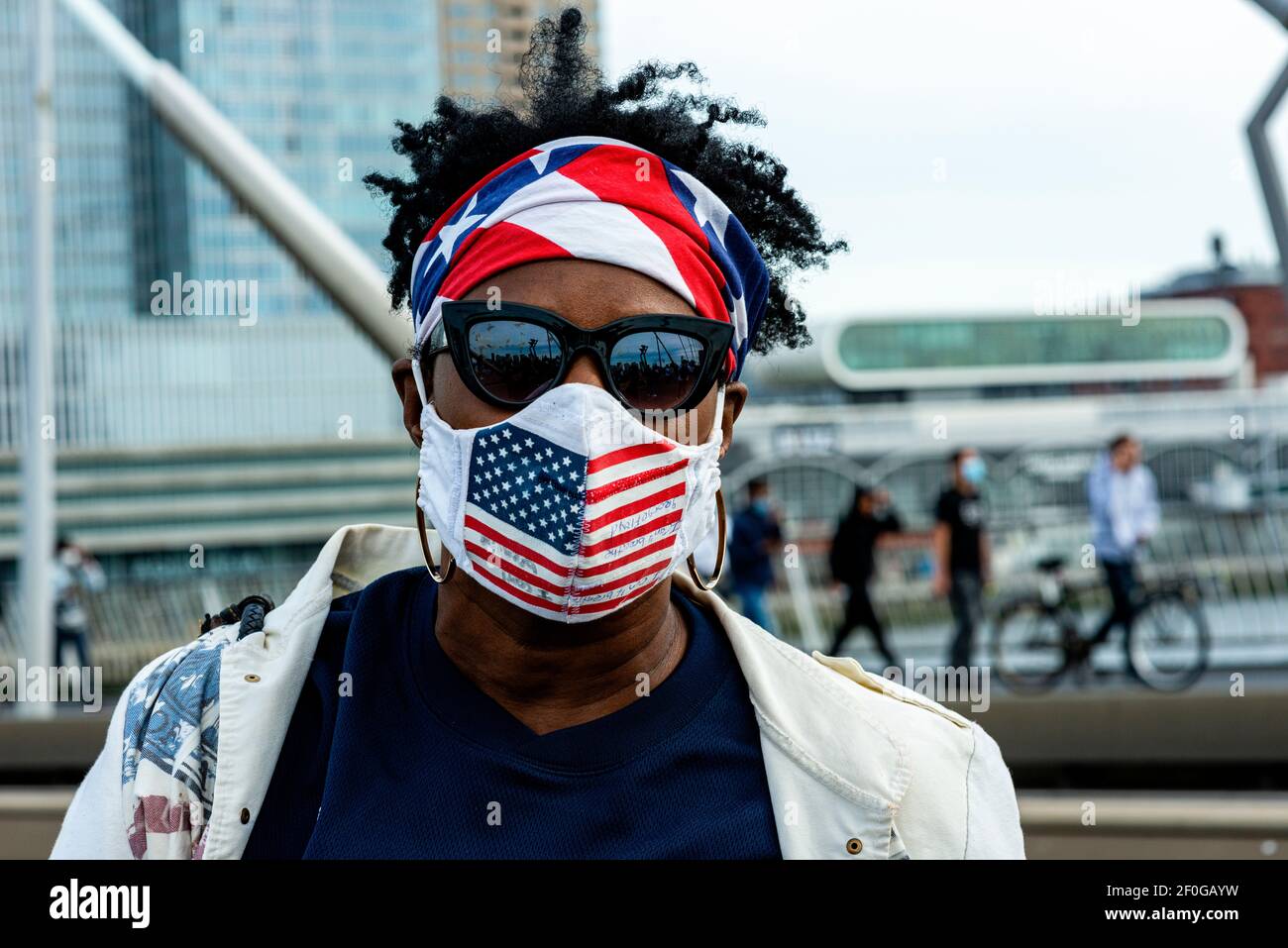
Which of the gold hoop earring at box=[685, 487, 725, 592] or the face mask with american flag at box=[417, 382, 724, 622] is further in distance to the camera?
the gold hoop earring at box=[685, 487, 725, 592]

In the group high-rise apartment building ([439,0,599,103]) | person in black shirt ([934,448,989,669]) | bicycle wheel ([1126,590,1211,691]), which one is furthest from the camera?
person in black shirt ([934,448,989,669])

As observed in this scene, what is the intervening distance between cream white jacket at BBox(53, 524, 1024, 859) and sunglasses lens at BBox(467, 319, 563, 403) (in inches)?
15.1

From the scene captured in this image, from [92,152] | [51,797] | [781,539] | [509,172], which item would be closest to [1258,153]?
[509,172]

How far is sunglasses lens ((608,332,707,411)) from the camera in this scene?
5.97 ft

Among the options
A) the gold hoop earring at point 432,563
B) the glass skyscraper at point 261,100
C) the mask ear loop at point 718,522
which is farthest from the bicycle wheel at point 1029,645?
the gold hoop earring at point 432,563

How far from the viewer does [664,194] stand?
1.92 meters

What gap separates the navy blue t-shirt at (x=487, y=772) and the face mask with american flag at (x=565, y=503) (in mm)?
144

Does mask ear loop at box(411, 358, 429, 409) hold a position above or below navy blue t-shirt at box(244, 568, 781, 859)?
above

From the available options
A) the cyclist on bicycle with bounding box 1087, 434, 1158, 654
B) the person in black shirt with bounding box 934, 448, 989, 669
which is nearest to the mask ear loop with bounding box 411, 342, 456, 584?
the cyclist on bicycle with bounding box 1087, 434, 1158, 654

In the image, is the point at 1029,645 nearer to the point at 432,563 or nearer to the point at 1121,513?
the point at 1121,513

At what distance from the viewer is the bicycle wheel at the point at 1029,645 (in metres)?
11.2

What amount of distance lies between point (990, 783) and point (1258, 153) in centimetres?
180

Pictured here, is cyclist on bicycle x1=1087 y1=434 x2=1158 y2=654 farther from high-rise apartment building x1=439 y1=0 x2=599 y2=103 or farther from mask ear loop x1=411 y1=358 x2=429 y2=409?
mask ear loop x1=411 y1=358 x2=429 y2=409

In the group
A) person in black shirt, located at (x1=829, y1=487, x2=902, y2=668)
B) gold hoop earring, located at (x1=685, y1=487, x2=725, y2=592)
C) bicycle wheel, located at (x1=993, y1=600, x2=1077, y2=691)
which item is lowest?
bicycle wheel, located at (x1=993, y1=600, x2=1077, y2=691)
